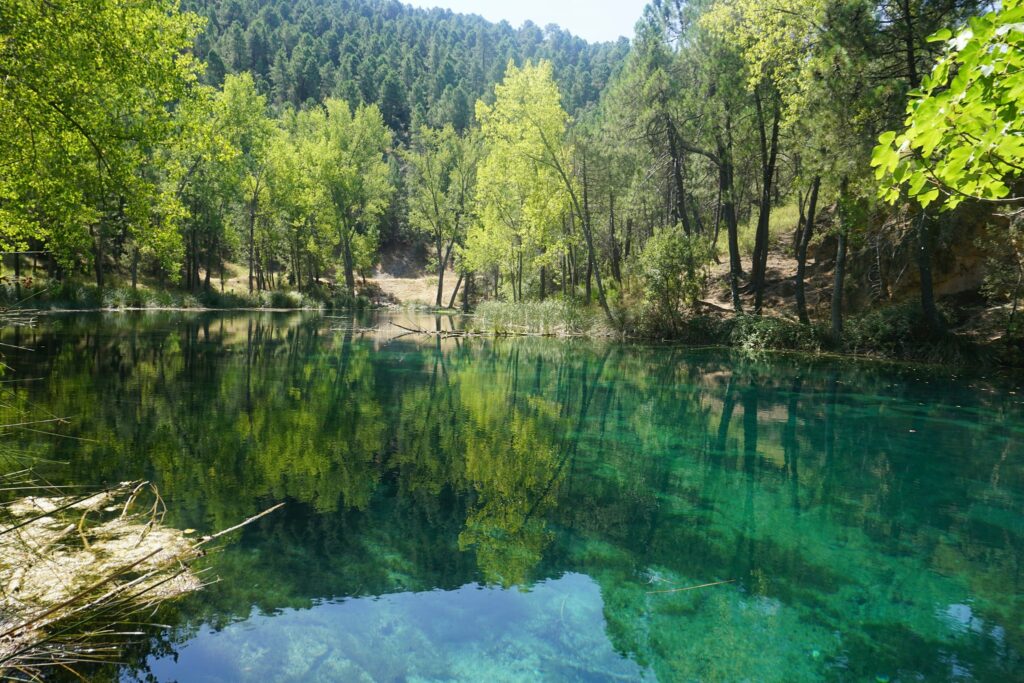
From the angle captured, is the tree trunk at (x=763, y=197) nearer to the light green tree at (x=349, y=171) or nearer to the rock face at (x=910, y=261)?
the rock face at (x=910, y=261)

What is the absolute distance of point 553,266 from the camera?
3697 centimetres

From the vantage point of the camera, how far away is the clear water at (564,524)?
434 cm

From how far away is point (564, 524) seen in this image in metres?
6.66

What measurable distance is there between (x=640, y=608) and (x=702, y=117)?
23406 mm

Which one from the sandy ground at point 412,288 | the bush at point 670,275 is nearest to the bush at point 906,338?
the bush at point 670,275

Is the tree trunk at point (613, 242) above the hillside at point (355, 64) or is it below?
below

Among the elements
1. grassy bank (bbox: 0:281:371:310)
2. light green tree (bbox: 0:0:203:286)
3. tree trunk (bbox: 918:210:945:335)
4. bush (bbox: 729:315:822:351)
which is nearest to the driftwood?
light green tree (bbox: 0:0:203:286)

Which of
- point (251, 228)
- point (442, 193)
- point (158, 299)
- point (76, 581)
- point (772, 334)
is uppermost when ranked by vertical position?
point (442, 193)

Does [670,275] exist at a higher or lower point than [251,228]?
lower

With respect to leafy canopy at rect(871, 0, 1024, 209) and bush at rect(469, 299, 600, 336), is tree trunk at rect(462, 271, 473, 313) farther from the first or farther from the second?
leafy canopy at rect(871, 0, 1024, 209)

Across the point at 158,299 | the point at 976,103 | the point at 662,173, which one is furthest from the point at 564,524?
the point at 158,299

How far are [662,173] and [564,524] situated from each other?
78.2 ft

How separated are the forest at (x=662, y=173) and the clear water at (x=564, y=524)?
324 centimetres

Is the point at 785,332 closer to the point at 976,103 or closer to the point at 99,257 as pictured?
the point at 976,103
